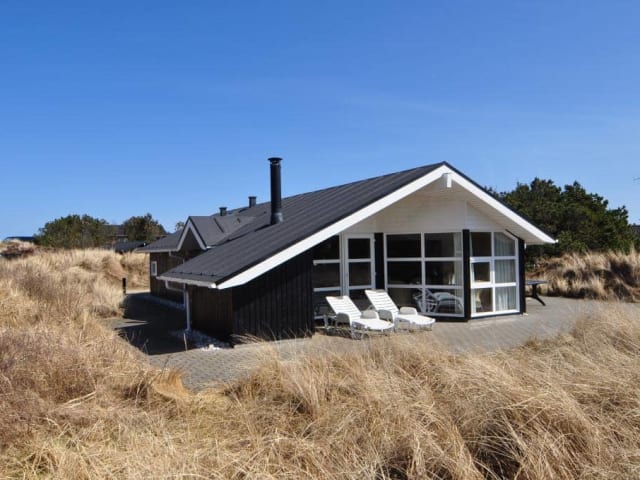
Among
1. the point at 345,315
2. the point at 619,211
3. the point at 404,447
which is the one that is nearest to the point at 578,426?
the point at 404,447

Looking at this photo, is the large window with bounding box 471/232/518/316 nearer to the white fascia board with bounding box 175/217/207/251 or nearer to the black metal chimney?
the black metal chimney

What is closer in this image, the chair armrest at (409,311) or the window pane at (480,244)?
the chair armrest at (409,311)

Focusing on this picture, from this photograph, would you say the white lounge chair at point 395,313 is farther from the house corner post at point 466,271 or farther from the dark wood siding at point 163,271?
the dark wood siding at point 163,271

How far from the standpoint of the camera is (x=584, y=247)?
957 inches

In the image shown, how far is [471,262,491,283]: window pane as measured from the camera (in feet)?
45.2

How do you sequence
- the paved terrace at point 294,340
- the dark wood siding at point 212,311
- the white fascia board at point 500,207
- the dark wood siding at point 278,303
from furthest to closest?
the white fascia board at point 500,207 → the dark wood siding at point 212,311 → the dark wood siding at point 278,303 → the paved terrace at point 294,340

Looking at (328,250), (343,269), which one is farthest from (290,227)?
(343,269)

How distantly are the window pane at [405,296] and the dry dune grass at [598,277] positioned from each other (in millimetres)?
7490

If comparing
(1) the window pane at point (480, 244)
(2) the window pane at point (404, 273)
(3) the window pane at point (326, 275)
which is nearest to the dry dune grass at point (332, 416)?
(3) the window pane at point (326, 275)

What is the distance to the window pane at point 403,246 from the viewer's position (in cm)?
1406

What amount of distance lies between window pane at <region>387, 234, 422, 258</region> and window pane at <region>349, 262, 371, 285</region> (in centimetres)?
76

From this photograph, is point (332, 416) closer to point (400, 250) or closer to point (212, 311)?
point (212, 311)

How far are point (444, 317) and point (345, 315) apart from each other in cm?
349

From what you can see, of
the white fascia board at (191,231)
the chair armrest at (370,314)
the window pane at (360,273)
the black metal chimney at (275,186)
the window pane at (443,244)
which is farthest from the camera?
the white fascia board at (191,231)
